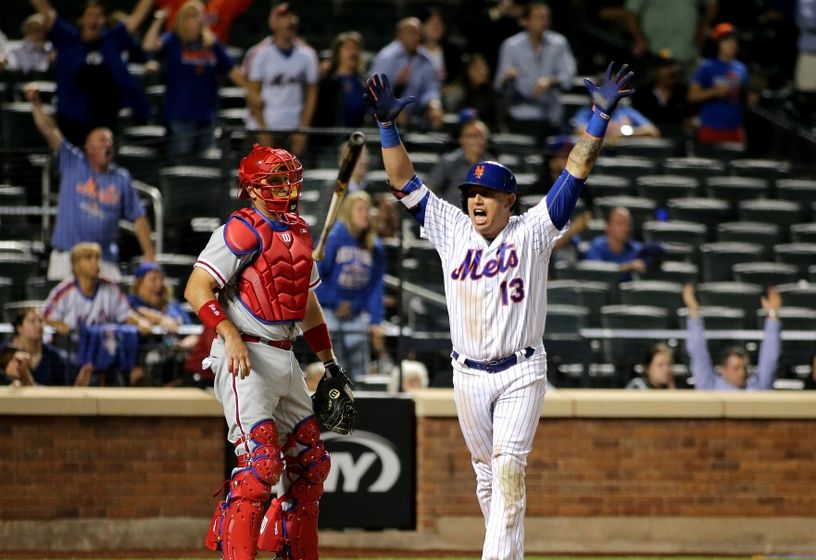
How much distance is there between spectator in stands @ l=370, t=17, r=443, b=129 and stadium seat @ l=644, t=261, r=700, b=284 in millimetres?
2480

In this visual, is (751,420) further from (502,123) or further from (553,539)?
(502,123)

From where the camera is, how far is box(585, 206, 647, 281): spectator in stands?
1111 cm

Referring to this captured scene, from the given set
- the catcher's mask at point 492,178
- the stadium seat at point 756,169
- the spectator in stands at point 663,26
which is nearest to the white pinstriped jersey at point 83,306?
the catcher's mask at point 492,178

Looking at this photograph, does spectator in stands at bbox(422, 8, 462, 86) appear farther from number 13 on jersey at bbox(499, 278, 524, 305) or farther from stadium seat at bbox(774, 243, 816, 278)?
number 13 on jersey at bbox(499, 278, 524, 305)

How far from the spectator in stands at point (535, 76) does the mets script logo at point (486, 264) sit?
6699 millimetres

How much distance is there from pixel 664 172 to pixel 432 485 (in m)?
5.37

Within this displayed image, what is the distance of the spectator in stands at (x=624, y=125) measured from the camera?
1324 centimetres

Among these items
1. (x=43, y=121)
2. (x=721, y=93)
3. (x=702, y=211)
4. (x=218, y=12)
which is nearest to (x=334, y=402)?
(x=43, y=121)

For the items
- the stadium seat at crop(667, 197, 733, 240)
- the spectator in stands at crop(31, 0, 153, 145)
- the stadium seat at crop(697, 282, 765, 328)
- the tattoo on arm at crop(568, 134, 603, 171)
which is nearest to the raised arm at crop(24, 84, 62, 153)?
the spectator in stands at crop(31, 0, 153, 145)

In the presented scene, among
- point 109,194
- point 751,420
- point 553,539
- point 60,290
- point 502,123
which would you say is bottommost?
point 553,539

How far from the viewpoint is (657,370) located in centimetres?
934

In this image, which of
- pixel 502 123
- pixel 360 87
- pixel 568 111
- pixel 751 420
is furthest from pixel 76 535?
pixel 568 111

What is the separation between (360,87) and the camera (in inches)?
489

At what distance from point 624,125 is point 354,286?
17.4 ft
